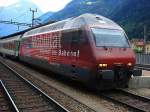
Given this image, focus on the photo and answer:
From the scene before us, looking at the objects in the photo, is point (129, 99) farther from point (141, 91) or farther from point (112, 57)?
point (141, 91)

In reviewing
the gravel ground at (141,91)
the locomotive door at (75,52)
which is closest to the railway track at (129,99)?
the gravel ground at (141,91)

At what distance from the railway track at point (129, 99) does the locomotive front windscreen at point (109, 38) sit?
5.97 ft

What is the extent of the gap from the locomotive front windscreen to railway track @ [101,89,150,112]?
182cm

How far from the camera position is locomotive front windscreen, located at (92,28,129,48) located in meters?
13.6

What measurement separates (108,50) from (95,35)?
2.50 ft

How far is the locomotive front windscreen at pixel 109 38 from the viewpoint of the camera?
13.6 m

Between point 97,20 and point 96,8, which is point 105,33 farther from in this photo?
point 96,8

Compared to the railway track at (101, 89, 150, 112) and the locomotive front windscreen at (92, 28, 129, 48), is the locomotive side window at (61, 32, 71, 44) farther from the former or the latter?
the railway track at (101, 89, 150, 112)

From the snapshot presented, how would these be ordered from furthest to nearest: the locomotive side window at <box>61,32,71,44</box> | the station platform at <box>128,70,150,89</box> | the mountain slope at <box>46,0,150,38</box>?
the mountain slope at <box>46,0,150,38</box> < the locomotive side window at <box>61,32,71,44</box> < the station platform at <box>128,70,150,89</box>

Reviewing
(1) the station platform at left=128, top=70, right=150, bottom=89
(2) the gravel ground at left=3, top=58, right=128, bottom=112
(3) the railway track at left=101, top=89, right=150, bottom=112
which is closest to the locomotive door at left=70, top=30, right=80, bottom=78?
(2) the gravel ground at left=3, top=58, right=128, bottom=112

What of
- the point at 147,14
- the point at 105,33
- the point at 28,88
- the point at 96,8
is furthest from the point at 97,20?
the point at 96,8

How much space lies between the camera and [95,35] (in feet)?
44.7

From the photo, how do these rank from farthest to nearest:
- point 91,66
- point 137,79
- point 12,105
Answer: point 137,79 < point 91,66 < point 12,105

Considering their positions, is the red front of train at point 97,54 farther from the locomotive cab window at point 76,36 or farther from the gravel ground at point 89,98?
the gravel ground at point 89,98
